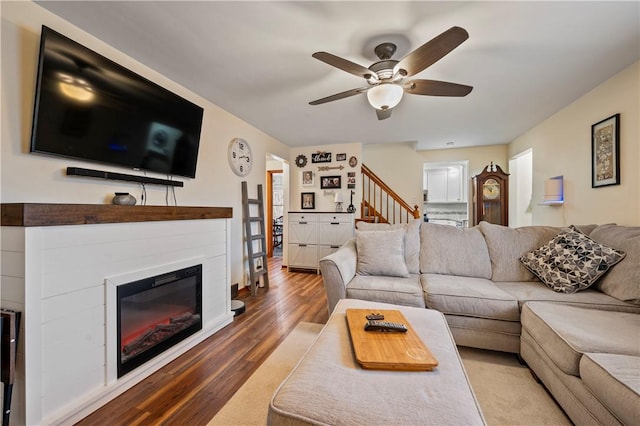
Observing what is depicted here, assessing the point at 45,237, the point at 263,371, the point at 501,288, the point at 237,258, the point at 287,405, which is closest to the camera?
the point at 287,405

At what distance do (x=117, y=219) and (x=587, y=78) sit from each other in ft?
A: 13.0

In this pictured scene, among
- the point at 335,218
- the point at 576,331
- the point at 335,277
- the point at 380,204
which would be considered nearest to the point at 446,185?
the point at 380,204

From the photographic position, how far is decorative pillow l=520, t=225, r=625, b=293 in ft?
6.01

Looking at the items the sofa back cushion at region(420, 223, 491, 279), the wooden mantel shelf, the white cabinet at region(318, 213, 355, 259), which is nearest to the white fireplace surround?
the wooden mantel shelf

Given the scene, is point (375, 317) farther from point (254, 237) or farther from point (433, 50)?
point (254, 237)

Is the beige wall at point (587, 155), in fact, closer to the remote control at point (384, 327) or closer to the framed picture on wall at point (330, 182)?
the remote control at point (384, 327)

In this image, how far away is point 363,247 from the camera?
2.49 metres

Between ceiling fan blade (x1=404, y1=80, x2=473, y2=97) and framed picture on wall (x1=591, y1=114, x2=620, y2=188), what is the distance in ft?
5.19

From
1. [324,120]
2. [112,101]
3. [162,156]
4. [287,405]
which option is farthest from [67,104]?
[324,120]

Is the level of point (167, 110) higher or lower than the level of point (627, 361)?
higher

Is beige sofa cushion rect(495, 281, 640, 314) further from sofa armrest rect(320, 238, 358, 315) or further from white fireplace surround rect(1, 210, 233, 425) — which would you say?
white fireplace surround rect(1, 210, 233, 425)

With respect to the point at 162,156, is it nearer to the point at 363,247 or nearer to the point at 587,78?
the point at 363,247

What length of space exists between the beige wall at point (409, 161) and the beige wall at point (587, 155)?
3.92 feet

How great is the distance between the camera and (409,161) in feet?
17.7
